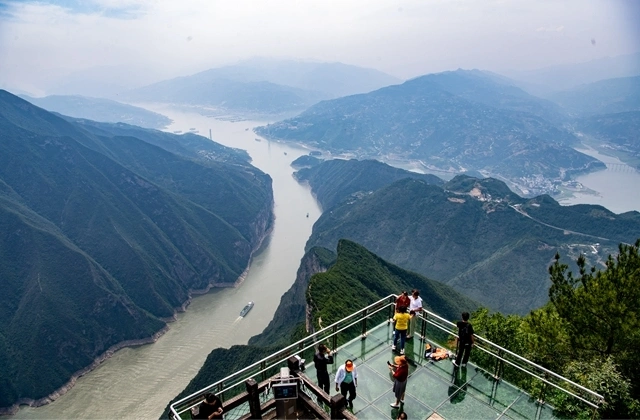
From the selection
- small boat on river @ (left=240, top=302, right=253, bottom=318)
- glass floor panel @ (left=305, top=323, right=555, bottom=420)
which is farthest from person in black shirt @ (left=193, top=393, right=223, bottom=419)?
small boat on river @ (left=240, top=302, right=253, bottom=318)

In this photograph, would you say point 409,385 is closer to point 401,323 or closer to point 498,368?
point 401,323

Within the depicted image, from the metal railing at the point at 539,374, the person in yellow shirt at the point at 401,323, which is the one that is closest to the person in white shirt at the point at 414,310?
the person in yellow shirt at the point at 401,323

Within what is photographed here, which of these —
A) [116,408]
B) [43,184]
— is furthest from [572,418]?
[43,184]

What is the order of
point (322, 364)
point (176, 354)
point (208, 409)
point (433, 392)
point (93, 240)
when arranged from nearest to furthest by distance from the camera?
point (208, 409) < point (322, 364) < point (433, 392) < point (176, 354) < point (93, 240)

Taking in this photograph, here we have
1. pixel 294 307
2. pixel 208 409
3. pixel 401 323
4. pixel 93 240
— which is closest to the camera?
pixel 208 409

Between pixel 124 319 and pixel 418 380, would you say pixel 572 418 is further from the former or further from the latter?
pixel 124 319

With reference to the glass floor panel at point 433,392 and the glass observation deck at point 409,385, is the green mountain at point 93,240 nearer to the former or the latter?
the glass observation deck at point 409,385

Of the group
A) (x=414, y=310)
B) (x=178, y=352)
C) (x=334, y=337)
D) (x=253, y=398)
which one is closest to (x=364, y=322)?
(x=334, y=337)

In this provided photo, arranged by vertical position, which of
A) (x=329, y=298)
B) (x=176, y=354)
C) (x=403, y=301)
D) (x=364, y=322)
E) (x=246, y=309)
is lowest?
(x=176, y=354)
